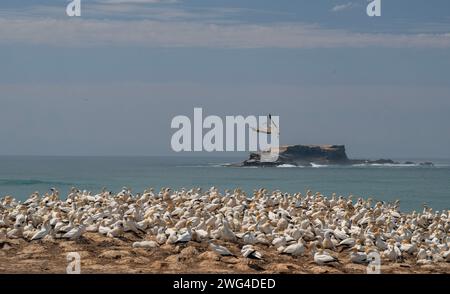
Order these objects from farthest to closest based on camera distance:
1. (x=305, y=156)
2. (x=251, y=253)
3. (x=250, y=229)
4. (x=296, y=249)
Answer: (x=305, y=156) → (x=250, y=229) → (x=296, y=249) → (x=251, y=253)

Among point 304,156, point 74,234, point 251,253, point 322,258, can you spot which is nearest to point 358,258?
point 322,258

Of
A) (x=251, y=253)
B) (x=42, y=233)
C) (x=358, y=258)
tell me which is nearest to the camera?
(x=251, y=253)

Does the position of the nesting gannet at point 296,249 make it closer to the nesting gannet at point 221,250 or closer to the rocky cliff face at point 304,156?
the nesting gannet at point 221,250

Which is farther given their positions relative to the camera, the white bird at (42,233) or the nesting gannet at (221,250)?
the white bird at (42,233)

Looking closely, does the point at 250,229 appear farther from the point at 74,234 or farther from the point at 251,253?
the point at 74,234

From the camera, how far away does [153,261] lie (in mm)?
20047

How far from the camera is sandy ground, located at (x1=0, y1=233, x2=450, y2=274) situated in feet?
63.5

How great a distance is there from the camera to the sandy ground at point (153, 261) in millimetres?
19359

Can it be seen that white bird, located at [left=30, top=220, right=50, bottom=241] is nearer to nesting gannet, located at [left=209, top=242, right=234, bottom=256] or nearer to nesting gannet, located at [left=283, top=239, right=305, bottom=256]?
nesting gannet, located at [left=209, top=242, right=234, bottom=256]

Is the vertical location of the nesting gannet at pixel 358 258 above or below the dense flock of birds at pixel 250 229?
below

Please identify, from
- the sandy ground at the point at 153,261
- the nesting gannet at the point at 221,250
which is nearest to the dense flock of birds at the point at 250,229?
the nesting gannet at the point at 221,250
